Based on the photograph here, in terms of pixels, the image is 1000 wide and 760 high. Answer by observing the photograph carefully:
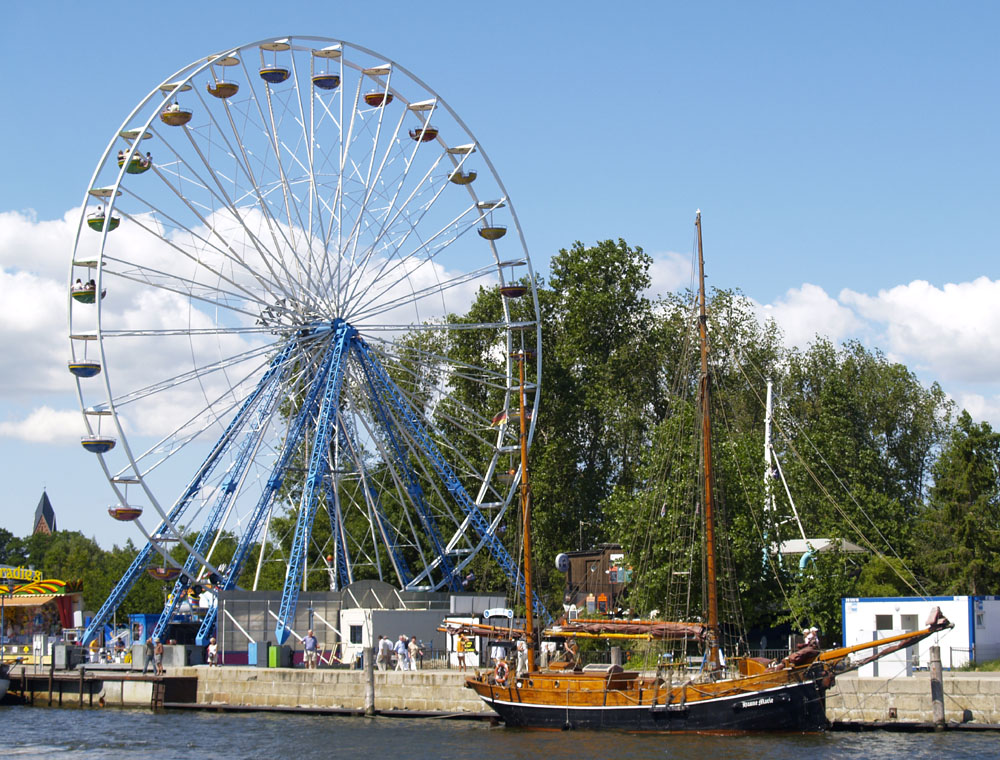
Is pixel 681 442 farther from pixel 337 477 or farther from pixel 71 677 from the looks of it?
pixel 71 677

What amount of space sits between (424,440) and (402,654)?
11055mm

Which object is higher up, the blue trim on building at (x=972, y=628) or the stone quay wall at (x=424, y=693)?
the blue trim on building at (x=972, y=628)

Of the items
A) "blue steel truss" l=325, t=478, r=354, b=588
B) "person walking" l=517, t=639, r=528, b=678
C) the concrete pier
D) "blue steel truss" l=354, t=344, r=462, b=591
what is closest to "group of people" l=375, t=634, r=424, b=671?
the concrete pier

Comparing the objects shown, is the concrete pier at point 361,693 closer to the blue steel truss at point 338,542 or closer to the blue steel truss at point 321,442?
the blue steel truss at point 321,442

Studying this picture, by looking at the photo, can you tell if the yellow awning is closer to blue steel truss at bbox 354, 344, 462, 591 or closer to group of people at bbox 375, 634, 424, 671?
blue steel truss at bbox 354, 344, 462, 591

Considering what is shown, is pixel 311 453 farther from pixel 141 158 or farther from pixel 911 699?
pixel 911 699

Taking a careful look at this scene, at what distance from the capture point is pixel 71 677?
161 ft

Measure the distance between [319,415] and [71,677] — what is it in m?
13.4

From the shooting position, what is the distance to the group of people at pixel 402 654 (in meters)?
44.6

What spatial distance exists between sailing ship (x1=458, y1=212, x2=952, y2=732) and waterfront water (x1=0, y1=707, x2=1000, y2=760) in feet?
1.69

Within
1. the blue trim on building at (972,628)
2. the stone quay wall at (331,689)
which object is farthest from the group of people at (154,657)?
the blue trim on building at (972,628)

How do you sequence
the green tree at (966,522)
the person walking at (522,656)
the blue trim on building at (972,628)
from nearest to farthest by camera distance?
the blue trim on building at (972,628) → the person walking at (522,656) → the green tree at (966,522)

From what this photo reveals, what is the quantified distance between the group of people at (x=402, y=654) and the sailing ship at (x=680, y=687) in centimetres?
543

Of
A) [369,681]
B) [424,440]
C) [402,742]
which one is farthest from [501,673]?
[424,440]
